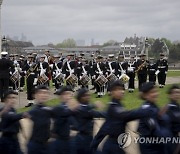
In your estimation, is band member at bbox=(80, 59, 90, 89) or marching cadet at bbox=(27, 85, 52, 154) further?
band member at bbox=(80, 59, 90, 89)

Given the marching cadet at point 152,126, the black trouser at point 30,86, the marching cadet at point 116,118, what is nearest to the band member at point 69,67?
the black trouser at point 30,86

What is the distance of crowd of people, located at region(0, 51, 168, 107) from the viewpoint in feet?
61.6

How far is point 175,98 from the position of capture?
7145 millimetres

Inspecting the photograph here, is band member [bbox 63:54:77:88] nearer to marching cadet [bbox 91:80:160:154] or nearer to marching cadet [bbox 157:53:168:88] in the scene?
marching cadet [bbox 157:53:168:88]

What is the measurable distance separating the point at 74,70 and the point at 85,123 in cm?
1493

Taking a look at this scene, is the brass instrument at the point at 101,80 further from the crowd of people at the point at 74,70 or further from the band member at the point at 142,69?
the band member at the point at 142,69

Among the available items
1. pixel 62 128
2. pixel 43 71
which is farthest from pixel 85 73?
pixel 62 128

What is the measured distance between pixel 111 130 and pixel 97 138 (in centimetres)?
48

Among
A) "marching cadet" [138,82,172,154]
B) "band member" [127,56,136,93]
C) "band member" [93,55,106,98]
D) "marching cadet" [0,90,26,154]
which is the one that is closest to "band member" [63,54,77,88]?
"band member" [93,55,106,98]

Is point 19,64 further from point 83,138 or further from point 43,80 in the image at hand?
point 83,138

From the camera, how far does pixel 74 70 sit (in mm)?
22062

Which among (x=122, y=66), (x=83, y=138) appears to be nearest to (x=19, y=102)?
(x=122, y=66)

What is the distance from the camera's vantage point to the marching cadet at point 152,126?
6.38m

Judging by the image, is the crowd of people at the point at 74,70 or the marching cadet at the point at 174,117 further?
the crowd of people at the point at 74,70
